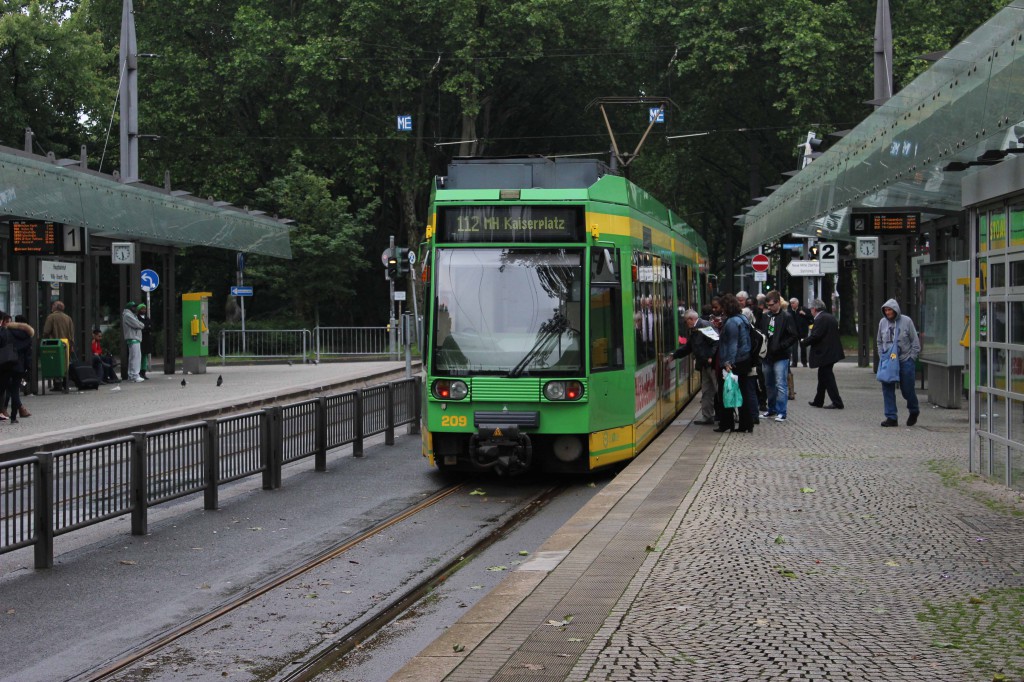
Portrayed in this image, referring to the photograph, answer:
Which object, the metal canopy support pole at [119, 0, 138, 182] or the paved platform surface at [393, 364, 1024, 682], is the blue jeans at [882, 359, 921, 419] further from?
the metal canopy support pole at [119, 0, 138, 182]

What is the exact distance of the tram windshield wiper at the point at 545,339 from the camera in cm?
1299

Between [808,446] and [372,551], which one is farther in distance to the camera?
[808,446]

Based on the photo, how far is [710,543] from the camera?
8.69 meters

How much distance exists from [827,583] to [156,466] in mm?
5647

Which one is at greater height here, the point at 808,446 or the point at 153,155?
the point at 153,155

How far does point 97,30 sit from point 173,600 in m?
49.2

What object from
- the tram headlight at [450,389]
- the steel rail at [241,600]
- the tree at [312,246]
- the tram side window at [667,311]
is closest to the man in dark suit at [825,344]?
the tram side window at [667,311]

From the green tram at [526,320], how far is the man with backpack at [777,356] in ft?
18.3

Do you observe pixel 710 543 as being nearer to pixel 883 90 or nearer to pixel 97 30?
pixel 883 90

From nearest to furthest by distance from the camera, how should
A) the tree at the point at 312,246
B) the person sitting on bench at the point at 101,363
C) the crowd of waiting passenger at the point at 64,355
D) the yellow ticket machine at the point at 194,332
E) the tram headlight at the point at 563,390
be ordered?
the tram headlight at the point at 563,390, the crowd of waiting passenger at the point at 64,355, the person sitting on bench at the point at 101,363, the yellow ticket machine at the point at 194,332, the tree at the point at 312,246

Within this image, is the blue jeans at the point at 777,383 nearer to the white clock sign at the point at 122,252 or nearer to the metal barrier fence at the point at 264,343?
the white clock sign at the point at 122,252

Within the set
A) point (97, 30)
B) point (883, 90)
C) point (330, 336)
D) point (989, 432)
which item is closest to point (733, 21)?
point (330, 336)

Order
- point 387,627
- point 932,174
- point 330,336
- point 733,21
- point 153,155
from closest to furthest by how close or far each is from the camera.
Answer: point 387,627 < point 932,174 < point 330,336 < point 733,21 < point 153,155

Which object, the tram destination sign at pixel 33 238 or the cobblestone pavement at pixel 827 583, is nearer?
the cobblestone pavement at pixel 827 583
